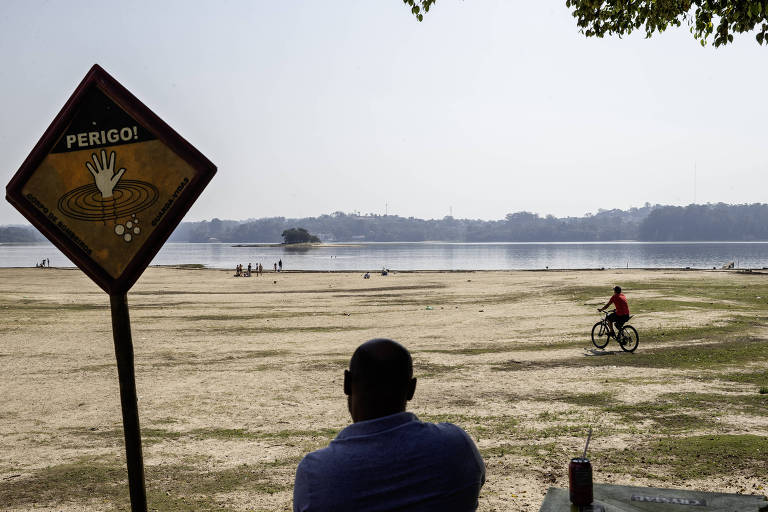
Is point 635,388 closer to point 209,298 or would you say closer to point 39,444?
point 39,444

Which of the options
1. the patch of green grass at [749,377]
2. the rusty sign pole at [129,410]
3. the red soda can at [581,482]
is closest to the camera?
the rusty sign pole at [129,410]

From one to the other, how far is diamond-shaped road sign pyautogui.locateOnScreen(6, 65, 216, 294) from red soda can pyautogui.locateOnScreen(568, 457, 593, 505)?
150 inches

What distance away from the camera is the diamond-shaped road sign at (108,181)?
3.16m

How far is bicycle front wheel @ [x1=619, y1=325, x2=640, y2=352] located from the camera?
64.2ft

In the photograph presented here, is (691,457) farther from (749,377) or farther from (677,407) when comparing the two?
(749,377)

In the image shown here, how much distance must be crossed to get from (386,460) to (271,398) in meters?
12.5

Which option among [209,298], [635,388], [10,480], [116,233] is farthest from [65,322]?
[116,233]

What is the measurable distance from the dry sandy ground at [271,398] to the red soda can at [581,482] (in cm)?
308

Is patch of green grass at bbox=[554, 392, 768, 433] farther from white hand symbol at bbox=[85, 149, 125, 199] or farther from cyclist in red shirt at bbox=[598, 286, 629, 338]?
white hand symbol at bbox=[85, 149, 125, 199]

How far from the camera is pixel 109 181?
10.6 feet

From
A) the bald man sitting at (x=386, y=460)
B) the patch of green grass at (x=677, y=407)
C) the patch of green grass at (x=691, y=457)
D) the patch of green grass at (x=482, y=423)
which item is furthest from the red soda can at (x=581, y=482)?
the patch of green grass at (x=677, y=407)

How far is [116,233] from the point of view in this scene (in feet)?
10.6

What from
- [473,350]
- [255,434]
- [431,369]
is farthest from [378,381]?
[473,350]

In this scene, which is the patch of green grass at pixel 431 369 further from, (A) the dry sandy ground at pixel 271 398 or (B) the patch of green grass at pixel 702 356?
(B) the patch of green grass at pixel 702 356
